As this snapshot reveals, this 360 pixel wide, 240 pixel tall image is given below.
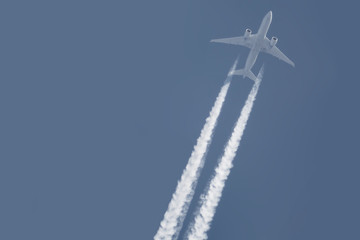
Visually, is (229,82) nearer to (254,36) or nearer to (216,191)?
(254,36)

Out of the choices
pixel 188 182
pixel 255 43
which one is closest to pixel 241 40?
pixel 255 43

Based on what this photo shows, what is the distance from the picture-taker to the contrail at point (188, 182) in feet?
218

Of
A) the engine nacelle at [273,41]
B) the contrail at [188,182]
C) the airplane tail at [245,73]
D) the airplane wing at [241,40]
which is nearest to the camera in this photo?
the contrail at [188,182]

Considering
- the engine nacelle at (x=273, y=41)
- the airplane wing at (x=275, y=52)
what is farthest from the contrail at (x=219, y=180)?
the engine nacelle at (x=273, y=41)

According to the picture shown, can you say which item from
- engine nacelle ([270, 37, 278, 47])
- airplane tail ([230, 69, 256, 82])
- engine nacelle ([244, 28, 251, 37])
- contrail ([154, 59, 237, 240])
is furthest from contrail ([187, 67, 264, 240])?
engine nacelle ([244, 28, 251, 37])

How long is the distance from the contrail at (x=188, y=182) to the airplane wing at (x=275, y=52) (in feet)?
22.4

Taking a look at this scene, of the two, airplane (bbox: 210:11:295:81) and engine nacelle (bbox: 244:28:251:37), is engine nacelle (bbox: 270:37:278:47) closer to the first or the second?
airplane (bbox: 210:11:295:81)

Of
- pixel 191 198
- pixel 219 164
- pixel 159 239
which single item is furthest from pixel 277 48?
pixel 159 239

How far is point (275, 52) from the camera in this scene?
289 feet

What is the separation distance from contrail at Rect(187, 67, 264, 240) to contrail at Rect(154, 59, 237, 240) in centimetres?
180

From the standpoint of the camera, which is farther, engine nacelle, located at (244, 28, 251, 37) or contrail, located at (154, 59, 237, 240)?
engine nacelle, located at (244, 28, 251, 37)

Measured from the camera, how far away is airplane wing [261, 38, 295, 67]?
85.6 m

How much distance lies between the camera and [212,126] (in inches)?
3132

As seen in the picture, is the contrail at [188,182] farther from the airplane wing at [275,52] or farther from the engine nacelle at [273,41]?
the engine nacelle at [273,41]
